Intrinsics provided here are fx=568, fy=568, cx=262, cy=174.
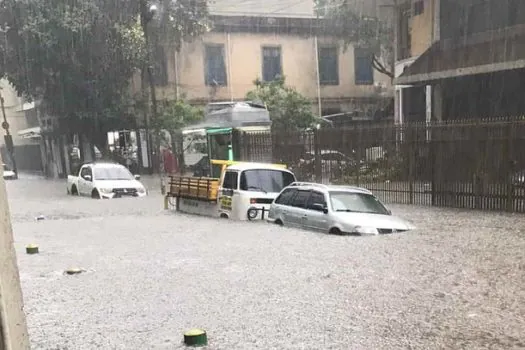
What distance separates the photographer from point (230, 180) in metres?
13.6

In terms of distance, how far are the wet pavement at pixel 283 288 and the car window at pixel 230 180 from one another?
5.50 feet

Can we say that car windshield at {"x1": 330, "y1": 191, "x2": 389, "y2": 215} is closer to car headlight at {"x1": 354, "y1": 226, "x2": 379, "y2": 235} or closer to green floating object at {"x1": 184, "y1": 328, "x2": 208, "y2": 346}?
car headlight at {"x1": 354, "y1": 226, "x2": 379, "y2": 235}

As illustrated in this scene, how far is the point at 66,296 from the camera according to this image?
6621mm

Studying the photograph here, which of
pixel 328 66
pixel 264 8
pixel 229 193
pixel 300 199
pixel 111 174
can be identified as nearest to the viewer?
pixel 300 199

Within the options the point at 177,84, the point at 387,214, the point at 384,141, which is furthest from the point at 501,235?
the point at 177,84

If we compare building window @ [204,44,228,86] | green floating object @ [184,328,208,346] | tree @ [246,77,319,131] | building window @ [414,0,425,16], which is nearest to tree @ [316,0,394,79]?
tree @ [246,77,319,131]

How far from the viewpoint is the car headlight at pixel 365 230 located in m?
10.2

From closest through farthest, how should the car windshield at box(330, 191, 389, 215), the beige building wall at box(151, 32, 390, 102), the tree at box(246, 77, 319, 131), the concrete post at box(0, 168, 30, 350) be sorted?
the concrete post at box(0, 168, 30, 350), the car windshield at box(330, 191, 389, 215), the tree at box(246, 77, 319, 131), the beige building wall at box(151, 32, 390, 102)

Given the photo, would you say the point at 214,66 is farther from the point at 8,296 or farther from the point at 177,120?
the point at 8,296

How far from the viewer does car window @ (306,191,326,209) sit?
35.8 ft

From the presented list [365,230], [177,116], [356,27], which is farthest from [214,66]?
[365,230]

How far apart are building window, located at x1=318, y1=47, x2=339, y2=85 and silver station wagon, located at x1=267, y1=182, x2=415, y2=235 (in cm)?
2644

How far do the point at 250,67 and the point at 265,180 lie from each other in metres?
22.7

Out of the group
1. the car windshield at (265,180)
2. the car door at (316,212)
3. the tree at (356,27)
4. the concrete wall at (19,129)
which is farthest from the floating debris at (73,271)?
the concrete wall at (19,129)
